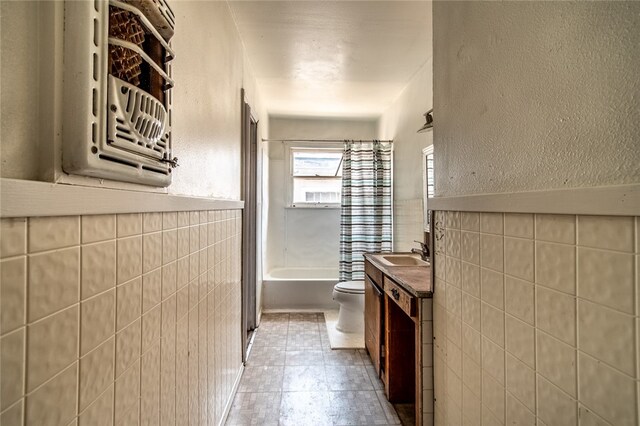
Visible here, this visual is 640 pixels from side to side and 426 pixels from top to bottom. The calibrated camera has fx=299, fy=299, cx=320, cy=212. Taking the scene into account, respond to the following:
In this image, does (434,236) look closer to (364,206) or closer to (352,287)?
(352,287)

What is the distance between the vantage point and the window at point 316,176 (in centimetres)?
423

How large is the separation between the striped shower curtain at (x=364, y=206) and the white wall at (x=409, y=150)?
12cm

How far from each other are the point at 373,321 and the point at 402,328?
0.38 m

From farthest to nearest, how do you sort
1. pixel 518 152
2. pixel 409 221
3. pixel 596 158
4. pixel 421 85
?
pixel 409 221 < pixel 421 85 < pixel 518 152 < pixel 596 158

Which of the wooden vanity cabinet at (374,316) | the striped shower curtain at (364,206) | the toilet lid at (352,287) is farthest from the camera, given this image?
the striped shower curtain at (364,206)

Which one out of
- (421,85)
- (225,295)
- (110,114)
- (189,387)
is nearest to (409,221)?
(421,85)

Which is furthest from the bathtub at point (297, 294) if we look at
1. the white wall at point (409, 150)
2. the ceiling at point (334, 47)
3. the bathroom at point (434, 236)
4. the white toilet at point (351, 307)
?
the ceiling at point (334, 47)

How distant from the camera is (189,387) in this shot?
121 centimetres

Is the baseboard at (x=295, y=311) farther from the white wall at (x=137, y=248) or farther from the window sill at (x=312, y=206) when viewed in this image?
the white wall at (x=137, y=248)

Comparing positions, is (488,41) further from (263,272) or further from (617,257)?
(263,272)

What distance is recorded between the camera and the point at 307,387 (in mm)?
2051

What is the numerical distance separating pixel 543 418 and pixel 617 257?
46 cm

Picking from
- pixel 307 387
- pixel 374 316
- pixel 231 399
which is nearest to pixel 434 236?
pixel 374 316

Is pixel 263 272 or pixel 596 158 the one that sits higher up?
pixel 596 158
